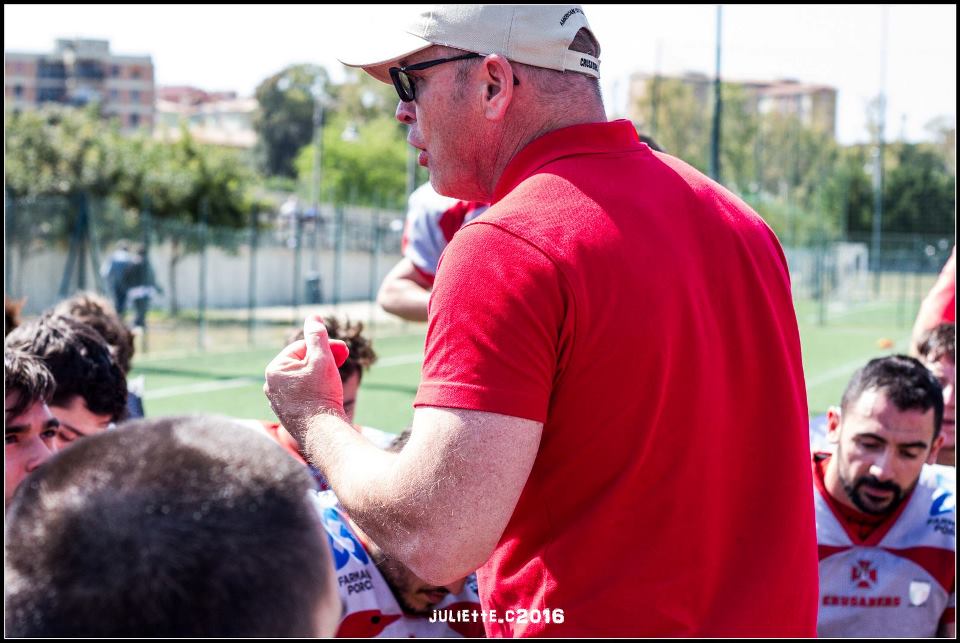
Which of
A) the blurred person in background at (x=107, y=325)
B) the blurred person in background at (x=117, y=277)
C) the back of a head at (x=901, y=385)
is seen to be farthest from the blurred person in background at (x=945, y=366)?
the blurred person in background at (x=117, y=277)

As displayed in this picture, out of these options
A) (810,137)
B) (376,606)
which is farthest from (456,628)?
(810,137)

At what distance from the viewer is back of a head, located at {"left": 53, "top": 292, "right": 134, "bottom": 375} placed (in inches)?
198

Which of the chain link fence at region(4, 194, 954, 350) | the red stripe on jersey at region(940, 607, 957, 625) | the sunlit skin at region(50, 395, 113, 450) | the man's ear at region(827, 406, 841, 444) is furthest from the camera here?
the chain link fence at region(4, 194, 954, 350)

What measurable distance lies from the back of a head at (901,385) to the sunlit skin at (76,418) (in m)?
2.88

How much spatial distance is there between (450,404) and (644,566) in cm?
42

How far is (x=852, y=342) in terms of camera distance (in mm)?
24812

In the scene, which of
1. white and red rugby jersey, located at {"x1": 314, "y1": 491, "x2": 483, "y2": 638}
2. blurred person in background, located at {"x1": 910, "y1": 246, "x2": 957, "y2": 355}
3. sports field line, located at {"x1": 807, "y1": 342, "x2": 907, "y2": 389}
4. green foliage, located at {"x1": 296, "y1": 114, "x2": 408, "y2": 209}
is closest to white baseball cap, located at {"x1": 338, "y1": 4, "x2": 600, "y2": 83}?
white and red rugby jersey, located at {"x1": 314, "y1": 491, "x2": 483, "y2": 638}

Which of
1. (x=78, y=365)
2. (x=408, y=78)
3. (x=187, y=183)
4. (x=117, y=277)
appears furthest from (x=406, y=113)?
(x=187, y=183)

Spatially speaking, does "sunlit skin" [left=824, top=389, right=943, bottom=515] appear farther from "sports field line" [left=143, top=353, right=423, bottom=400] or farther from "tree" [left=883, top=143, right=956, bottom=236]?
"tree" [left=883, top=143, right=956, bottom=236]

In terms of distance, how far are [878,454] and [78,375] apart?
2947 millimetres

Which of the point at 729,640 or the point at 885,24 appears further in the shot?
the point at 885,24

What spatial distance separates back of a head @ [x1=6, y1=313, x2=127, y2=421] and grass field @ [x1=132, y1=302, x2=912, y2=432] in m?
4.04

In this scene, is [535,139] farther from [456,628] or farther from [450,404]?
[456,628]

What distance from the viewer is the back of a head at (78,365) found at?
12.8ft
